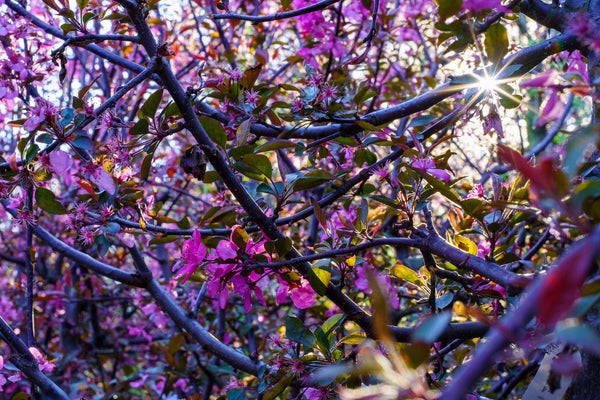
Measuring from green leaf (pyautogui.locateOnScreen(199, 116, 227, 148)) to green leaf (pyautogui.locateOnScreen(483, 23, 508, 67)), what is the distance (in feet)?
1.70

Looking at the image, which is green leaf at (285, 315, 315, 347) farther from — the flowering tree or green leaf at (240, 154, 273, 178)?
green leaf at (240, 154, 273, 178)

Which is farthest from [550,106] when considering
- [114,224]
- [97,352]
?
[97,352]

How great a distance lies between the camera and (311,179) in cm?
87

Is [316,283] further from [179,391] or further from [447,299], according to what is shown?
[179,391]

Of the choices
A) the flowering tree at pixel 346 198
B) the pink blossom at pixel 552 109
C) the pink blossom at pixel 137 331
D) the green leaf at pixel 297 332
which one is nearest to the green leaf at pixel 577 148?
the flowering tree at pixel 346 198

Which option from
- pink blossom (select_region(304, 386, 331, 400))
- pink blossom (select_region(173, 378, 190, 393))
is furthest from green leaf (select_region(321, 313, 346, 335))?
pink blossom (select_region(173, 378, 190, 393))

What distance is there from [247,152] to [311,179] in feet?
0.44

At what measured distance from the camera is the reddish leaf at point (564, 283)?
0.28 meters

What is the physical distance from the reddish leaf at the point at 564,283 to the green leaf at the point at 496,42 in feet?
2.28

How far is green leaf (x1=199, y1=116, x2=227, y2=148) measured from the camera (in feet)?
2.73

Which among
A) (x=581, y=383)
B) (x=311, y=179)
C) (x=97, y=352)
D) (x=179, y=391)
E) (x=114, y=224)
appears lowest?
(x=581, y=383)

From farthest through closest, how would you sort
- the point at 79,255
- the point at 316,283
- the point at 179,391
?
1. the point at 179,391
2. the point at 79,255
3. the point at 316,283

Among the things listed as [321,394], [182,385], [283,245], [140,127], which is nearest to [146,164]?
[140,127]

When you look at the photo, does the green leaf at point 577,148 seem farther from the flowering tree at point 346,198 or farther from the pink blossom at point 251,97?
the pink blossom at point 251,97
